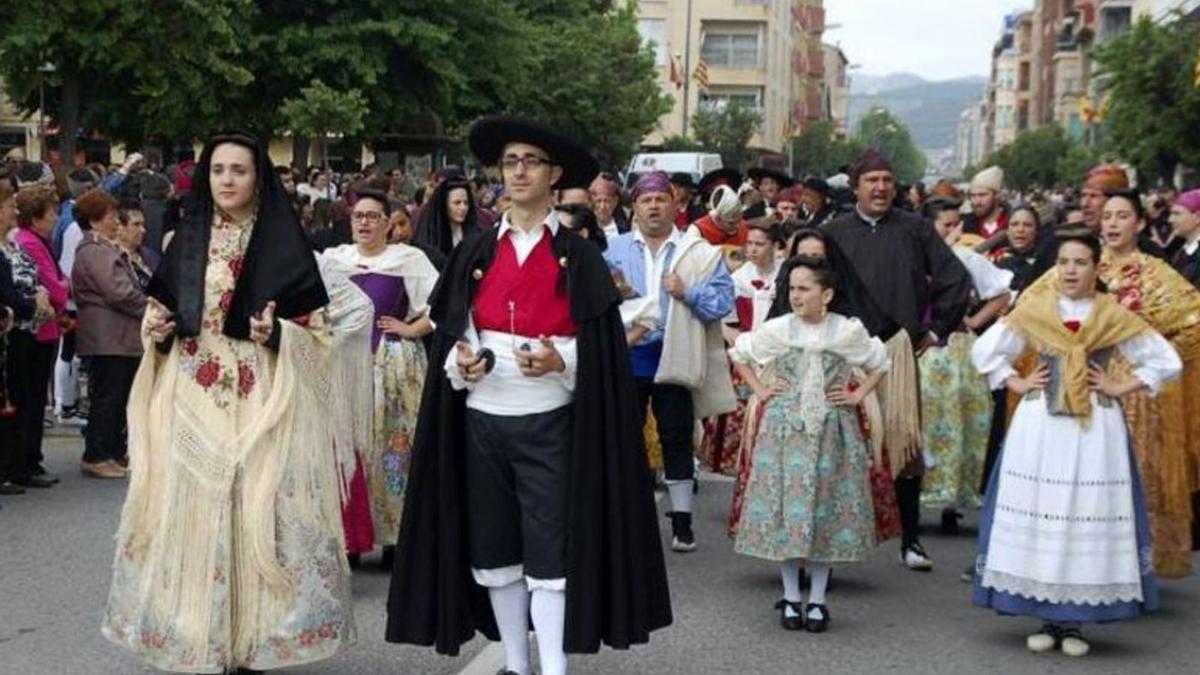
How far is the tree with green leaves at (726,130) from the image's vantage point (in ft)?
226

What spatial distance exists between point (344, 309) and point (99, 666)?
1649 mm

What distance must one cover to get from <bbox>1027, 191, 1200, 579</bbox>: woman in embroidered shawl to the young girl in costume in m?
1.34

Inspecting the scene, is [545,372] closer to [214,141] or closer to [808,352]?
[214,141]

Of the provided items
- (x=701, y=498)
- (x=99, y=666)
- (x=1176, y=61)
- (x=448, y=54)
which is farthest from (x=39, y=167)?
(x=1176, y=61)

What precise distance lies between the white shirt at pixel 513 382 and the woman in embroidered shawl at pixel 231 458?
679mm

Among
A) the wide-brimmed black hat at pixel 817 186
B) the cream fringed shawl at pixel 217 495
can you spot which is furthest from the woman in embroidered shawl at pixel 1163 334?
the wide-brimmed black hat at pixel 817 186

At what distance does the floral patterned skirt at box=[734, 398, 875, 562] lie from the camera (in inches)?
317

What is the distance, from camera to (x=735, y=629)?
796 cm

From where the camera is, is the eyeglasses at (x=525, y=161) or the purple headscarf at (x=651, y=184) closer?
the eyeglasses at (x=525, y=161)

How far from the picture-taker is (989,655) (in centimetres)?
767

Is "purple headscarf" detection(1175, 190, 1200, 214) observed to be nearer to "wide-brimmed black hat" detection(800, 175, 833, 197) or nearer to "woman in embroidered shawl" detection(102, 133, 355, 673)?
"wide-brimmed black hat" detection(800, 175, 833, 197)

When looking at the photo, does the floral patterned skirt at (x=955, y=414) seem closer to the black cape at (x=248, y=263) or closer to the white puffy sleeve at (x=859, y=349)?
the white puffy sleeve at (x=859, y=349)

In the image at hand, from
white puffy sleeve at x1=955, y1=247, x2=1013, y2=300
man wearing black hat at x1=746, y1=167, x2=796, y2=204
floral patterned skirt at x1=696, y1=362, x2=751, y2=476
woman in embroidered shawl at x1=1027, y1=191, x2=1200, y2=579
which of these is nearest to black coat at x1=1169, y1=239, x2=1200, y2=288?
white puffy sleeve at x1=955, y1=247, x2=1013, y2=300

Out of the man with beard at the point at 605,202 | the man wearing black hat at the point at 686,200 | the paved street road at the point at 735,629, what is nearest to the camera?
the paved street road at the point at 735,629
